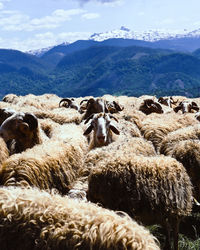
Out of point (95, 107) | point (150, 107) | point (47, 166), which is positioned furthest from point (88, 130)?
point (150, 107)

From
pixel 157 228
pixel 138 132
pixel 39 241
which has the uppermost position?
pixel 39 241

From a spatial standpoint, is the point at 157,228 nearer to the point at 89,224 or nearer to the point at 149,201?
the point at 149,201

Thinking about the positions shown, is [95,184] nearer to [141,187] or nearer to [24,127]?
[141,187]

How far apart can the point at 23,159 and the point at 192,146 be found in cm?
296

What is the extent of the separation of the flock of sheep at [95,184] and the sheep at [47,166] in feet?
0.05

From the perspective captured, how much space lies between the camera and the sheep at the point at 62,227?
7.59 ft

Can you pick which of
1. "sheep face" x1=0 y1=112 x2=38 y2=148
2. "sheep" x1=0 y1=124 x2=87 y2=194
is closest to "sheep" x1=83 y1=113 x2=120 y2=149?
"sheep" x1=0 y1=124 x2=87 y2=194

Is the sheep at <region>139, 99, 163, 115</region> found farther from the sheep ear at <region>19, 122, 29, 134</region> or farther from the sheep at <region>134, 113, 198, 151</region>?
the sheep ear at <region>19, 122, 29, 134</region>

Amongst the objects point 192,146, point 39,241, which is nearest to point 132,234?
point 39,241

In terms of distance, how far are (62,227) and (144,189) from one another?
225 cm

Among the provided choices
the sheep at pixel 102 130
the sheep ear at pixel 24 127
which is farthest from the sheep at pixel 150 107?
the sheep ear at pixel 24 127

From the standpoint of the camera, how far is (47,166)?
586 centimetres

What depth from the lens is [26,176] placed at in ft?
17.4

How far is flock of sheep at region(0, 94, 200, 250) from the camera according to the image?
240 cm
